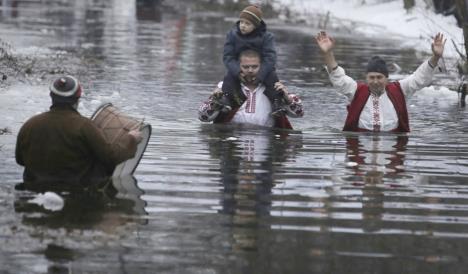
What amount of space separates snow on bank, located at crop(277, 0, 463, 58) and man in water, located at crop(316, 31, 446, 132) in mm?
14754

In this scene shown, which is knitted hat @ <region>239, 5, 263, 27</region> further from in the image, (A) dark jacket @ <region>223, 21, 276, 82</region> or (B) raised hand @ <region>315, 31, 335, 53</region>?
(B) raised hand @ <region>315, 31, 335, 53</region>

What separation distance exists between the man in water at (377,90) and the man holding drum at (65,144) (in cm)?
401

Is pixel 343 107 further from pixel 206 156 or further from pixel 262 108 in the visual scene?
pixel 206 156

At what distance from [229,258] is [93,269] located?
0.85 metres

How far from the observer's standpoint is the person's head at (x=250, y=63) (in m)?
12.9

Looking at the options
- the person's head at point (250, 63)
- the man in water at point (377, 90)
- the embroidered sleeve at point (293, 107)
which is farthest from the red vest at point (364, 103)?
the person's head at point (250, 63)

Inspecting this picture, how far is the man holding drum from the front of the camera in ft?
28.3

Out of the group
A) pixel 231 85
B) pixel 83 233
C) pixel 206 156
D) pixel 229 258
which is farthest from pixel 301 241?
pixel 231 85

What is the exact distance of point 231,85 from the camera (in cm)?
1295

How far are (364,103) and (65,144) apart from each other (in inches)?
191

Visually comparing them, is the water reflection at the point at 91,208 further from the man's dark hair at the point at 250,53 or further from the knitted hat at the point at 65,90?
the man's dark hair at the point at 250,53

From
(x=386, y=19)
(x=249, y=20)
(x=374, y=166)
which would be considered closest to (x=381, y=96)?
(x=249, y=20)

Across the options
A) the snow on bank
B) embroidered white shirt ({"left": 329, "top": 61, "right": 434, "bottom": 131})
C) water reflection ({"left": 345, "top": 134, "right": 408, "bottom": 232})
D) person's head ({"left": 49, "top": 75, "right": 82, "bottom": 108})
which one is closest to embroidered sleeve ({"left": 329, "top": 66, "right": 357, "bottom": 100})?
embroidered white shirt ({"left": 329, "top": 61, "right": 434, "bottom": 131})

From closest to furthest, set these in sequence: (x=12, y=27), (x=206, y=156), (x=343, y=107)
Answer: (x=206, y=156) → (x=343, y=107) → (x=12, y=27)
